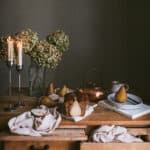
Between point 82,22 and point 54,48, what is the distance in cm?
75

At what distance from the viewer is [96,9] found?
241 cm

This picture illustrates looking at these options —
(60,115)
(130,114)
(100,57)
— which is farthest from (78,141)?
(100,57)

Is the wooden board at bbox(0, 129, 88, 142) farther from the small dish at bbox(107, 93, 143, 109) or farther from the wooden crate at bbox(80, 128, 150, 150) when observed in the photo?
the small dish at bbox(107, 93, 143, 109)

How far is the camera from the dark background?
2408 mm

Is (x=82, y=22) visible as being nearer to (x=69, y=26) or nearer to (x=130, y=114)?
(x=69, y=26)

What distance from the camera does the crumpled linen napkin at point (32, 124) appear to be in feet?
4.85

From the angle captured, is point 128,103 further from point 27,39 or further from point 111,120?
point 27,39

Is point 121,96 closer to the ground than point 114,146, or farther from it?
farther from it

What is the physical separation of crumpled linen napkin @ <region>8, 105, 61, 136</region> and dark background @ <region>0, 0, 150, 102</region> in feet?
3.29

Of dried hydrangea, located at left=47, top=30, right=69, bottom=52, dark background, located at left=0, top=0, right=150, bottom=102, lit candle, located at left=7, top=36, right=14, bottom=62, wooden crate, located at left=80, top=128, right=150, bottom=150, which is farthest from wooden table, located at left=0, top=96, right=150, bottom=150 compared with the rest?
dark background, located at left=0, top=0, right=150, bottom=102

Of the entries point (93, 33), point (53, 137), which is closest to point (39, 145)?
point (53, 137)

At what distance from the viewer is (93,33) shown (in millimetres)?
2449

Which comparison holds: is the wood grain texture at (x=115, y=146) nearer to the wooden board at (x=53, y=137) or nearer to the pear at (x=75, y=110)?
the wooden board at (x=53, y=137)

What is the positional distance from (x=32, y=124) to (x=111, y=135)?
0.35 meters
